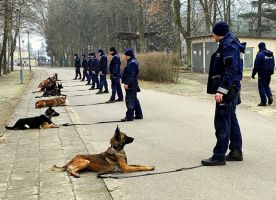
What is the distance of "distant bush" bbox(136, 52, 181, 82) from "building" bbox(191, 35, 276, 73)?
9.17 m

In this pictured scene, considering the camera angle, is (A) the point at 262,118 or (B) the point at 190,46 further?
(B) the point at 190,46

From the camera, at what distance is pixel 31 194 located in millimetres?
6309

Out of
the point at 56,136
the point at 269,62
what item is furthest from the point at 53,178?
the point at 269,62

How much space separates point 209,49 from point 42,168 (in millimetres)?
32035

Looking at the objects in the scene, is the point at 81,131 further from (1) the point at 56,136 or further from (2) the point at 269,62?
(2) the point at 269,62

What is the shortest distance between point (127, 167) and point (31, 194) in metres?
1.55

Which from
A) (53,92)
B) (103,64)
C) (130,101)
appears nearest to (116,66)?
(103,64)

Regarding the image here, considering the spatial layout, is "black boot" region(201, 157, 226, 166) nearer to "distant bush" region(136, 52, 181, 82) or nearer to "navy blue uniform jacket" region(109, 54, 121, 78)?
"navy blue uniform jacket" region(109, 54, 121, 78)

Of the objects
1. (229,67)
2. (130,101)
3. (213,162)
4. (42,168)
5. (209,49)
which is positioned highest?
(209,49)

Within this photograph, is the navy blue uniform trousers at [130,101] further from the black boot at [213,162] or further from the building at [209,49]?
the building at [209,49]

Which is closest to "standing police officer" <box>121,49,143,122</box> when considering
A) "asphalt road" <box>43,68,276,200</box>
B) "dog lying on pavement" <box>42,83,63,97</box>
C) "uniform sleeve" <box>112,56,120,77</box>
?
"asphalt road" <box>43,68,276,200</box>

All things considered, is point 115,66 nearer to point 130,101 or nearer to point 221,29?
point 130,101

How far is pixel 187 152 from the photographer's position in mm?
8656

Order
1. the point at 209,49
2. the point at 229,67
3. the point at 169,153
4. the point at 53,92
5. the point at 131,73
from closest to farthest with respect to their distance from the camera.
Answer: the point at 229,67
the point at 169,153
the point at 131,73
the point at 53,92
the point at 209,49
